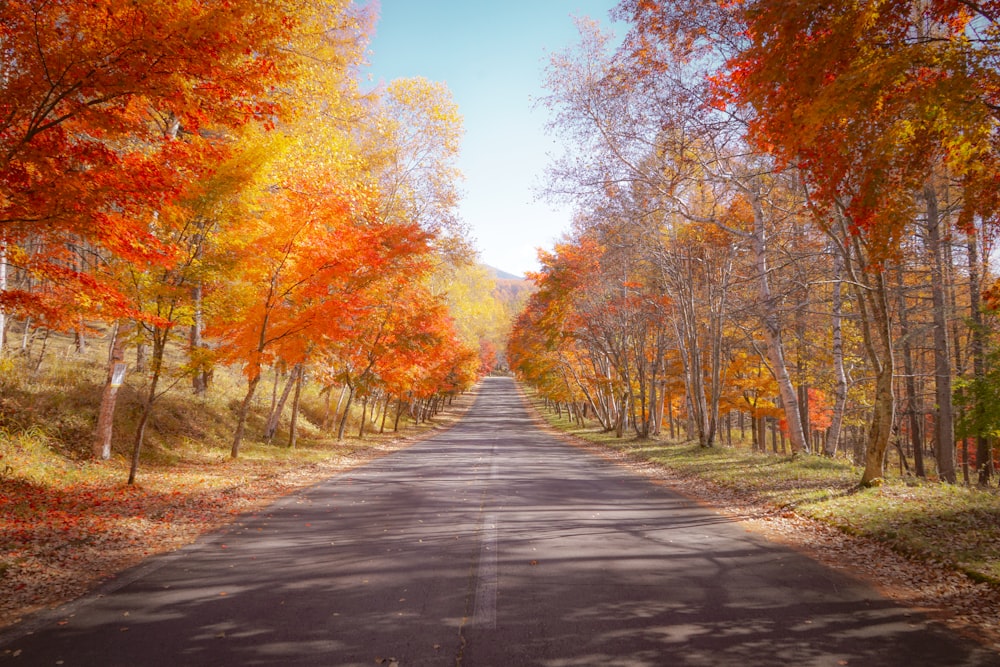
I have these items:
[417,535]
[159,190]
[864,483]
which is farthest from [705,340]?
[159,190]

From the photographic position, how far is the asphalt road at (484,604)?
12.3ft

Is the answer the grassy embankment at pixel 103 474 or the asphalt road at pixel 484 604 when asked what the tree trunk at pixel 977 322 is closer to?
the asphalt road at pixel 484 604

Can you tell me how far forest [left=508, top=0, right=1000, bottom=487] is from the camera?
17.7 ft

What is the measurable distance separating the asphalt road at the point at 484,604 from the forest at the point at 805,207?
12.3 ft

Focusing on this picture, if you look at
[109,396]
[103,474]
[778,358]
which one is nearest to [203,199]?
[109,396]

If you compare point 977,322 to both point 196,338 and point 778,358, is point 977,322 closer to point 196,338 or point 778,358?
point 778,358

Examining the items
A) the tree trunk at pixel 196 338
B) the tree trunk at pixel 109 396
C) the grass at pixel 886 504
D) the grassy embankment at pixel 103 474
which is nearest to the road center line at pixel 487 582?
the grassy embankment at pixel 103 474

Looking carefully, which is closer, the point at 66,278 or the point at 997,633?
the point at 997,633

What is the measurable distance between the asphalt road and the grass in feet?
5.00

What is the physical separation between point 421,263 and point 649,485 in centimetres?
1099

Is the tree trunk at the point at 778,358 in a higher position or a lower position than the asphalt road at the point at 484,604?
higher

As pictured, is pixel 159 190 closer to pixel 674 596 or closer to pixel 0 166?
pixel 0 166

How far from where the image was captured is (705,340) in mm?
→ 30516

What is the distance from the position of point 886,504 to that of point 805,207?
5106mm
